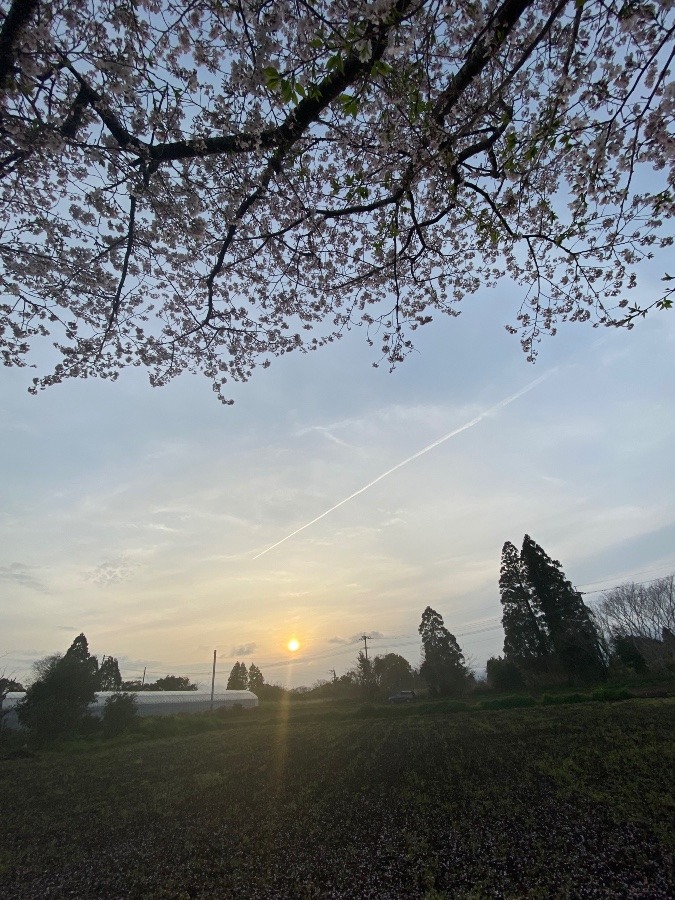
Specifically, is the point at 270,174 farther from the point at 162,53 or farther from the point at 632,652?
the point at 632,652

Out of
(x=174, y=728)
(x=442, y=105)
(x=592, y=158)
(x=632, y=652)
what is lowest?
(x=174, y=728)

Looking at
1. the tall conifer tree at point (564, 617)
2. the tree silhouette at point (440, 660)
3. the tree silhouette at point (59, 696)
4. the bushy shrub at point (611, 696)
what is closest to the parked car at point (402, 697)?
the tree silhouette at point (440, 660)

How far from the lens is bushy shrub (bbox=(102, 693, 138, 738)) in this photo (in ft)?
79.0

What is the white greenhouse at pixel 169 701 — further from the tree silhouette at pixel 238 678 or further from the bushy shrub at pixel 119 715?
the tree silhouette at pixel 238 678

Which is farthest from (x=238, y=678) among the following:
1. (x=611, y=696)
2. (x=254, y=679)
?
(x=611, y=696)

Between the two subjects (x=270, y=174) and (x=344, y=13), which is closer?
(x=344, y=13)

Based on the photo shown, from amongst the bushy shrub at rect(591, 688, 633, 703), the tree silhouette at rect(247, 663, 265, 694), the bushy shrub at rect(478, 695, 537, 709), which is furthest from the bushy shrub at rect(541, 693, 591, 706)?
the tree silhouette at rect(247, 663, 265, 694)

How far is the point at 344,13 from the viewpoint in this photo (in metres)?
3.09

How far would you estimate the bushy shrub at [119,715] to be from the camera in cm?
2408

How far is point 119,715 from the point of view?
81.4ft

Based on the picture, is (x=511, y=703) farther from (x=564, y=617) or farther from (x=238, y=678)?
(x=238, y=678)

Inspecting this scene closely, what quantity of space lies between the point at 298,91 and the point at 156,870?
967 centimetres

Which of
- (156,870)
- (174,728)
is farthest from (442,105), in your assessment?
(174,728)

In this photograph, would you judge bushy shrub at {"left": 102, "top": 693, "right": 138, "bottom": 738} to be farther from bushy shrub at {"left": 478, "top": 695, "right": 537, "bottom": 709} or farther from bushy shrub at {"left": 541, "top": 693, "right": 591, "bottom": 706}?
bushy shrub at {"left": 541, "top": 693, "right": 591, "bottom": 706}
